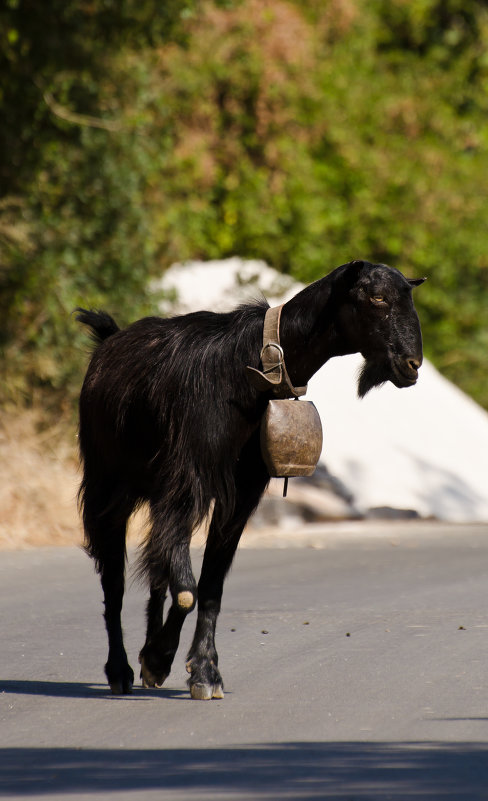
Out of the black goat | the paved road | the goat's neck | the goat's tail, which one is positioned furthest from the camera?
the goat's tail

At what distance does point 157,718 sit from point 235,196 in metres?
20.9

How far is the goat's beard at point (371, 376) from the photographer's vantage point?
7254 millimetres

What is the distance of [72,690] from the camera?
297 inches

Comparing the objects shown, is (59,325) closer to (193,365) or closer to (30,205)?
(30,205)

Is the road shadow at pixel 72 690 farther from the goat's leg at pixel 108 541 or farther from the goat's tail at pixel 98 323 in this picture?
the goat's tail at pixel 98 323

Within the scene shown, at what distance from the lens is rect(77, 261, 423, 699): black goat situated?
278 inches

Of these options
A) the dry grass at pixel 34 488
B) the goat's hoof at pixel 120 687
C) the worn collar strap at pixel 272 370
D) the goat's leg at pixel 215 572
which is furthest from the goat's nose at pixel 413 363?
the dry grass at pixel 34 488

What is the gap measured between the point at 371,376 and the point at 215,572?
1223 mm

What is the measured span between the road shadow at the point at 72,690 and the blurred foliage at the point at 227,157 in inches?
431

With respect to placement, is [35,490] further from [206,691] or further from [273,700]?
[273,700]

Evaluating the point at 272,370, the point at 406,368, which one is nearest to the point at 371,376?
the point at 406,368

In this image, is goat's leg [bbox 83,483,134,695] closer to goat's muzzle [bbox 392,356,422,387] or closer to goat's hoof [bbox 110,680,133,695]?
goat's hoof [bbox 110,680,133,695]

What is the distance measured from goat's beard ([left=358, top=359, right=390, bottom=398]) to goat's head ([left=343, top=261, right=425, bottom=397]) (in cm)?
4

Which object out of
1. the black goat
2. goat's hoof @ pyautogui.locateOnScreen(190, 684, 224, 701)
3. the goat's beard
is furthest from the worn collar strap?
goat's hoof @ pyautogui.locateOnScreen(190, 684, 224, 701)
